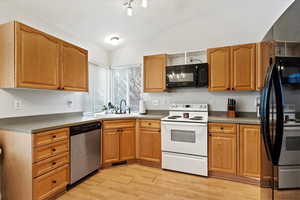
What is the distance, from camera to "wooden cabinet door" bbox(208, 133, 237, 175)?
2.40m

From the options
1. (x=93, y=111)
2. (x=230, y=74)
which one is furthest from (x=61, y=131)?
(x=230, y=74)

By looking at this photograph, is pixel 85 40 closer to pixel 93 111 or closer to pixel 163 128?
pixel 93 111

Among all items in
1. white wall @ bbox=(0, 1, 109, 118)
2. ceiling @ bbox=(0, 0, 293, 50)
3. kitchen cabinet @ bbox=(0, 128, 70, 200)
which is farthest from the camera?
ceiling @ bbox=(0, 0, 293, 50)

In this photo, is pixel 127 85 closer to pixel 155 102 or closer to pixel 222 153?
pixel 155 102

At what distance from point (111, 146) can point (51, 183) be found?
110 cm

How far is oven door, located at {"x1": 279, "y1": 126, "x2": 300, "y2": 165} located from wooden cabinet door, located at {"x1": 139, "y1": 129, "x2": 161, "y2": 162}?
6.53 feet

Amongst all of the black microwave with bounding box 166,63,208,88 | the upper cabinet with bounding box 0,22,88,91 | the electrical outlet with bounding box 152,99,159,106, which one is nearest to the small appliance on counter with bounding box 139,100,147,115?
the electrical outlet with bounding box 152,99,159,106

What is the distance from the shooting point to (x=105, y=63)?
3.83 m

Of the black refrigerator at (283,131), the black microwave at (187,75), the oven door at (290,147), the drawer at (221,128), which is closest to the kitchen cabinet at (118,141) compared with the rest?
the black microwave at (187,75)

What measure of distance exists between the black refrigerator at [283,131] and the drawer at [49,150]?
2.18 metres

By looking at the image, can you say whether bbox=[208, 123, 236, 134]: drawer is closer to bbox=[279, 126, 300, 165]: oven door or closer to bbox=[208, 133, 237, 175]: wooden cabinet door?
bbox=[208, 133, 237, 175]: wooden cabinet door

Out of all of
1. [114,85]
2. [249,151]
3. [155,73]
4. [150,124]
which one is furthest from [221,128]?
[114,85]

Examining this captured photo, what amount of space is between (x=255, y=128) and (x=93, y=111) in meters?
2.97

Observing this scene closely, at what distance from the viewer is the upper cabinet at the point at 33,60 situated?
1809 millimetres
